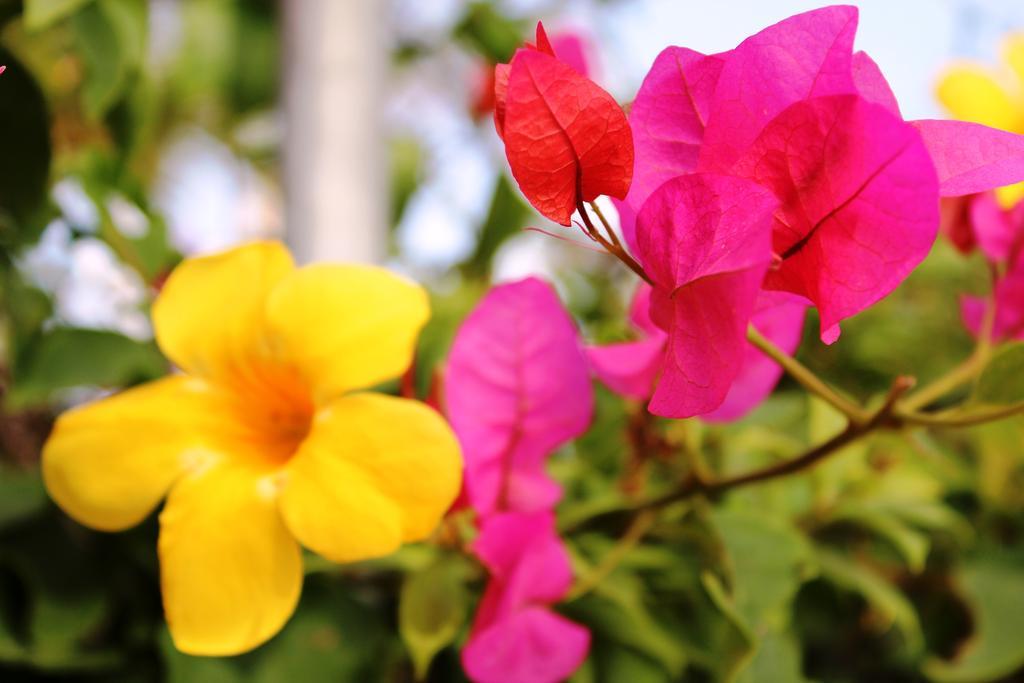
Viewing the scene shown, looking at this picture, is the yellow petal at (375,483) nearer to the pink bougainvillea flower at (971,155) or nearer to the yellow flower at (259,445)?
the yellow flower at (259,445)

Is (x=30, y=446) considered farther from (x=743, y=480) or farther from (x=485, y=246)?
(x=743, y=480)

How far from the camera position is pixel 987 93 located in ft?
1.42

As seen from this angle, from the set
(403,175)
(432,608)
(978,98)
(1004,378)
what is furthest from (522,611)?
(403,175)

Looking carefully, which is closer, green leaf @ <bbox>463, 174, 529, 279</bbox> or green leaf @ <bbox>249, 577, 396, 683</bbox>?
green leaf @ <bbox>249, 577, 396, 683</bbox>

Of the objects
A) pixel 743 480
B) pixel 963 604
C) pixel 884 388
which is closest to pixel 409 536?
pixel 743 480

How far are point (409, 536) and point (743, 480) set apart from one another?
0.09m

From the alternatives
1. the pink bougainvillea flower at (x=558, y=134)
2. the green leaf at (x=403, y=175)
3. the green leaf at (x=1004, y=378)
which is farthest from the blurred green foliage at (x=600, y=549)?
the green leaf at (x=403, y=175)

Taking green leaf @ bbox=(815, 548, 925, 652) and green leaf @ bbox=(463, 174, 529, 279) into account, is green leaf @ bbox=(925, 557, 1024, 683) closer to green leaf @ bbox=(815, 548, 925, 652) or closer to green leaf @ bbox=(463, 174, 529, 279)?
green leaf @ bbox=(815, 548, 925, 652)

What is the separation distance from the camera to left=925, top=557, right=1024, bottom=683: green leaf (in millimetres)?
307

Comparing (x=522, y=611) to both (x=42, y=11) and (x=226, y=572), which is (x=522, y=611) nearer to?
(x=226, y=572)

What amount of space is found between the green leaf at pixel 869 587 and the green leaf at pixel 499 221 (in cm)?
25

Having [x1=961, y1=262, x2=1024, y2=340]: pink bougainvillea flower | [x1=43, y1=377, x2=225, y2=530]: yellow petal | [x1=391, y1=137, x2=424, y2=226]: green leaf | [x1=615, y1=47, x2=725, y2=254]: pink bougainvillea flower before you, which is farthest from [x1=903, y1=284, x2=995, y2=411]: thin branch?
[x1=391, y1=137, x2=424, y2=226]: green leaf

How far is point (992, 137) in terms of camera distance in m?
0.17

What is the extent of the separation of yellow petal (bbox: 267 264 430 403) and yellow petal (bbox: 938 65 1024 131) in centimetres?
34
